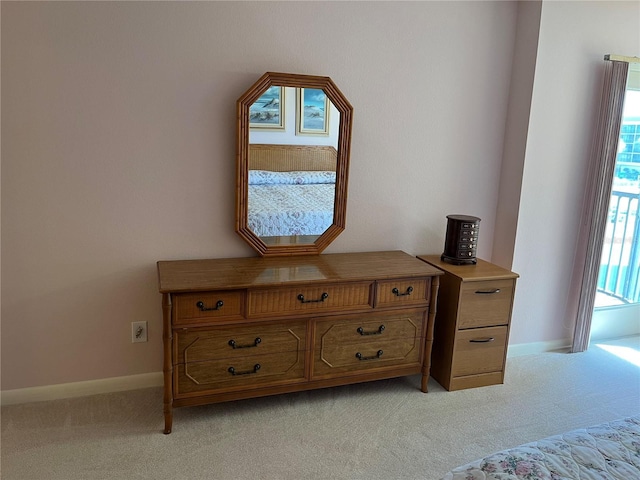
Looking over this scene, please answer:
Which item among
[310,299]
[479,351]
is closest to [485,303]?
[479,351]

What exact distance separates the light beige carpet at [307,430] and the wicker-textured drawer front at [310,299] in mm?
544

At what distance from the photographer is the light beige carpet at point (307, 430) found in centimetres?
212

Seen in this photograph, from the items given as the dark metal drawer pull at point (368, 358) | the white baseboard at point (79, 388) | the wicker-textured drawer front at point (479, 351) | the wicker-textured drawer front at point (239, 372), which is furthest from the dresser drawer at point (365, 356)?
the white baseboard at point (79, 388)

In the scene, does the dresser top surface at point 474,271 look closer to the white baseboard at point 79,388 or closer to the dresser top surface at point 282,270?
the dresser top surface at point 282,270

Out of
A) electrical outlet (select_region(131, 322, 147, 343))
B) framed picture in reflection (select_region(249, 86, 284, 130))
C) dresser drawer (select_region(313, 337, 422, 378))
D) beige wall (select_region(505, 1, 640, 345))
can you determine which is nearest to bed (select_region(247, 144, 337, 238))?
framed picture in reflection (select_region(249, 86, 284, 130))

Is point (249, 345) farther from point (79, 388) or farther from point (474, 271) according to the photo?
point (474, 271)

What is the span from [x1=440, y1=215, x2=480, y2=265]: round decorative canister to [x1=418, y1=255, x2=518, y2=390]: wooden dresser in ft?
0.16

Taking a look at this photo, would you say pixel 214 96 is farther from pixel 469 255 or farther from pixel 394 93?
pixel 469 255

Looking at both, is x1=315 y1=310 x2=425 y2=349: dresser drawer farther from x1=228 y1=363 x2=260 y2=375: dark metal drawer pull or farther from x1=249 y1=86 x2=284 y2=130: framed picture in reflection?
x1=249 y1=86 x2=284 y2=130: framed picture in reflection

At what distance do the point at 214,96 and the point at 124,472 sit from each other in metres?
1.78

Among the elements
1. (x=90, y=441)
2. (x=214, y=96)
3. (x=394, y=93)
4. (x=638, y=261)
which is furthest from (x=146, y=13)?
(x=638, y=261)

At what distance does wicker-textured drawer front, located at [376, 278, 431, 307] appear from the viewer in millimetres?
2604

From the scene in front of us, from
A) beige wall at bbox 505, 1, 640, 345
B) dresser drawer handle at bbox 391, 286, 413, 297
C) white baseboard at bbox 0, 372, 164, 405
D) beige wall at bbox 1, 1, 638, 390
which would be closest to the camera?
beige wall at bbox 1, 1, 638, 390

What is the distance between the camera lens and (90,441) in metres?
2.25
